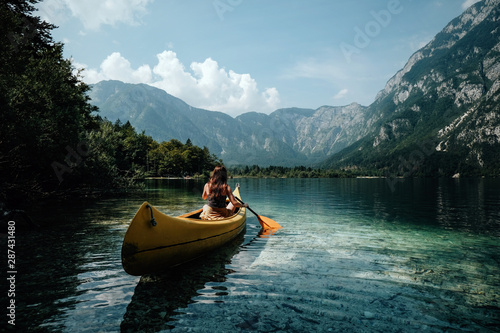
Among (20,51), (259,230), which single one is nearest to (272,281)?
(259,230)

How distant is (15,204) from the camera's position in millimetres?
18094

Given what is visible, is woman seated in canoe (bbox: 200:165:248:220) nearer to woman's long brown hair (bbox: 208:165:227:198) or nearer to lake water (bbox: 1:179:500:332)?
woman's long brown hair (bbox: 208:165:227:198)

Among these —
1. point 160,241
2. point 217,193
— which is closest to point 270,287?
point 160,241

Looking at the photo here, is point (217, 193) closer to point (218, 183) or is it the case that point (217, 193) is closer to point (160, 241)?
point (218, 183)

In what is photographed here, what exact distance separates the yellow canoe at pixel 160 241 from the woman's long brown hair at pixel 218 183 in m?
1.85

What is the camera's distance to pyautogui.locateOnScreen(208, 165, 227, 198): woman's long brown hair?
35.6 ft

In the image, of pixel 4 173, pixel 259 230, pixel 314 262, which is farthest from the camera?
pixel 4 173

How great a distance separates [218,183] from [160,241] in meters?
4.17

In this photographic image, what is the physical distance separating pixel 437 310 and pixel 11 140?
815 inches

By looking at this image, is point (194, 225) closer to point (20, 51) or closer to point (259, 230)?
point (259, 230)

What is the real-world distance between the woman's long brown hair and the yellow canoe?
6.07 ft

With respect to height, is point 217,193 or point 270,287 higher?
point 217,193

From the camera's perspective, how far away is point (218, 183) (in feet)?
35.8

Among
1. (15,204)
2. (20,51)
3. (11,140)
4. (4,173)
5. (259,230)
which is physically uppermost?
(20,51)
